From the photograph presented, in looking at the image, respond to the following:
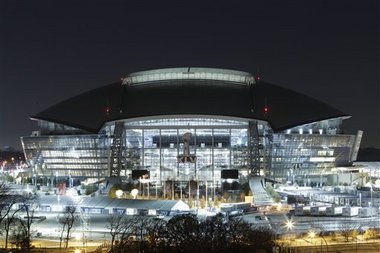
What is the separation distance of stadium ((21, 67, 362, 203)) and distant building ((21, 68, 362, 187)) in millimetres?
179

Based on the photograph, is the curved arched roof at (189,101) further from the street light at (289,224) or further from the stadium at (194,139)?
the street light at (289,224)

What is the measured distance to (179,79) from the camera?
383 feet

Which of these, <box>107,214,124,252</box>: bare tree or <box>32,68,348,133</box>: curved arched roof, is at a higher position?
<box>32,68,348,133</box>: curved arched roof

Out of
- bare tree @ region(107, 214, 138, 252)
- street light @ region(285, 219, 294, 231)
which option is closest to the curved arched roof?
bare tree @ region(107, 214, 138, 252)

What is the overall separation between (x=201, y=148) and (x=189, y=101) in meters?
9.40

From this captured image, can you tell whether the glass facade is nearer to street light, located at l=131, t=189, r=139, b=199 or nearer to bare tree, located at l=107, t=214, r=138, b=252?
street light, located at l=131, t=189, r=139, b=199

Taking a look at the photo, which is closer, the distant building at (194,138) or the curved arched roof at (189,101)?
the distant building at (194,138)

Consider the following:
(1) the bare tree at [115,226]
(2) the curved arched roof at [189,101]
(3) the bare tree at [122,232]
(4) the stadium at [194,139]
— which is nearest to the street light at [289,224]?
(3) the bare tree at [122,232]

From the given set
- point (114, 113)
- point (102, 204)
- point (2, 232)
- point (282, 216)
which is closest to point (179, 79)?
point (114, 113)

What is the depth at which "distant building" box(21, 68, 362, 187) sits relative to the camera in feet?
333

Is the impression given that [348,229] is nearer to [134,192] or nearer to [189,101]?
[134,192]

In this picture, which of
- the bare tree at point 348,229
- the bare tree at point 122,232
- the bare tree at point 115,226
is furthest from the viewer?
the bare tree at point 348,229

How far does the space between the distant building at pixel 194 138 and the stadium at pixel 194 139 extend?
0.18 m

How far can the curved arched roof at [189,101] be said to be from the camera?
338 feet
